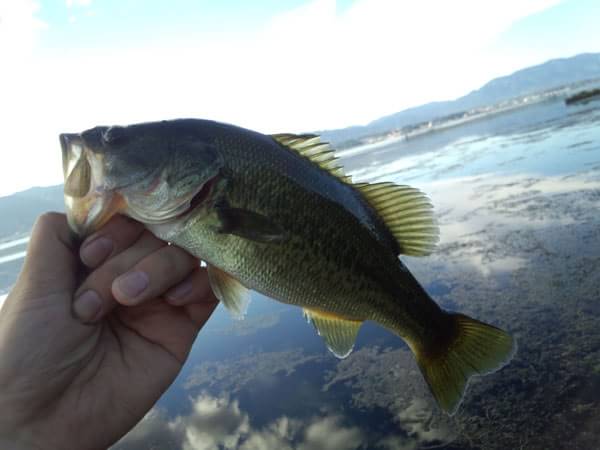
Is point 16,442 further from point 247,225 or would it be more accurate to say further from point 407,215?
point 407,215

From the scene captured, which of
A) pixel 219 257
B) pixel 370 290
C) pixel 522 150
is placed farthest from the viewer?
pixel 522 150

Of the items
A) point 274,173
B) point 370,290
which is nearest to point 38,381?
point 274,173

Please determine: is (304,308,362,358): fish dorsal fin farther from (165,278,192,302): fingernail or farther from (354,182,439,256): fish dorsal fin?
(165,278,192,302): fingernail

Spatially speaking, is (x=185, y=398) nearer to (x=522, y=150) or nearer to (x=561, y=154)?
(x=561, y=154)

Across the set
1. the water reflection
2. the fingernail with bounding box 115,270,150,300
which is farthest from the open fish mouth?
the water reflection

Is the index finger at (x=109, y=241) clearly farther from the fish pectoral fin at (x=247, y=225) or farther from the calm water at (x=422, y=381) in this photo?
the calm water at (x=422, y=381)

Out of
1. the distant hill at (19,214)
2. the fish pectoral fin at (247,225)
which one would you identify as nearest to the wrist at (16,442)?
the fish pectoral fin at (247,225)
